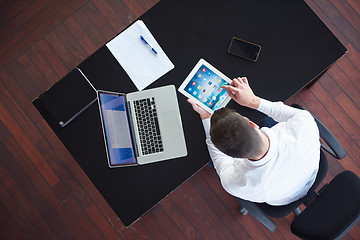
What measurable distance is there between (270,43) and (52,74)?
1.90 meters

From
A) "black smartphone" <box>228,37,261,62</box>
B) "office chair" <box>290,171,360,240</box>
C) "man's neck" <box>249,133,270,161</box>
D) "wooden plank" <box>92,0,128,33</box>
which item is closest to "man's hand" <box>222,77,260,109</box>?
"black smartphone" <box>228,37,261,62</box>

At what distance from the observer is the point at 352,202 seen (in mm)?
1300

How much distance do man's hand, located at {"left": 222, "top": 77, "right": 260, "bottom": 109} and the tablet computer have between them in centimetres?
6

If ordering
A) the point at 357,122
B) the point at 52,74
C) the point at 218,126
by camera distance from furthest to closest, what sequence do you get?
the point at 52,74 → the point at 357,122 → the point at 218,126

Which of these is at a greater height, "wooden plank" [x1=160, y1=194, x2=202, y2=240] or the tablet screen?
the tablet screen

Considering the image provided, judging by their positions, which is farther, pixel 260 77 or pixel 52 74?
pixel 52 74

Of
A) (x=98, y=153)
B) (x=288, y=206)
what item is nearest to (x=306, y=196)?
(x=288, y=206)

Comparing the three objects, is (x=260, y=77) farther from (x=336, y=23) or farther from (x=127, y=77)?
(x=336, y=23)

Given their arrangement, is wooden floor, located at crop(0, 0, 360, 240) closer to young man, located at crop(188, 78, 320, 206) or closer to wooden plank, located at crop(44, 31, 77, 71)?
wooden plank, located at crop(44, 31, 77, 71)

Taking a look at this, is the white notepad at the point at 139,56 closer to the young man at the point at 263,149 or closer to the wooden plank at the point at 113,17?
the young man at the point at 263,149

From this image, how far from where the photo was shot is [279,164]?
1.33 meters

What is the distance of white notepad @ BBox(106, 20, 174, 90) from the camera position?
5.43 feet

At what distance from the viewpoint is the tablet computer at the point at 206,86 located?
5.30 feet

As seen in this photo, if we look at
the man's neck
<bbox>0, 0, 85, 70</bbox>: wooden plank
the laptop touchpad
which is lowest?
the man's neck
